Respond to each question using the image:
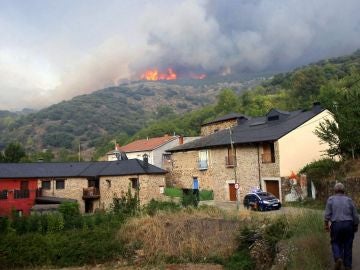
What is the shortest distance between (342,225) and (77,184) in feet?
127

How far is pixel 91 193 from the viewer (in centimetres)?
4372

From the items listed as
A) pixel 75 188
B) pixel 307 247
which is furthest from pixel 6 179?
pixel 307 247

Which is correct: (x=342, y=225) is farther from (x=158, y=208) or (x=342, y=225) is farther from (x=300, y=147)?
(x=300, y=147)

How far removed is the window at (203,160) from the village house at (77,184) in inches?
190

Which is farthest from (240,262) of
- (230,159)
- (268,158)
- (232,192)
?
(232,192)

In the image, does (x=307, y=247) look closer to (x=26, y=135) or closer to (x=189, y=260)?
(x=189, y=260)

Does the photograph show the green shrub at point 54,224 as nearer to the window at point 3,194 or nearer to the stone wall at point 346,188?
the window at point 3,194

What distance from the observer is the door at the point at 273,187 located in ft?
119

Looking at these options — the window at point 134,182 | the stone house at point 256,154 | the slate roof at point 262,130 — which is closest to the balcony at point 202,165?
the stone house at point 256,154

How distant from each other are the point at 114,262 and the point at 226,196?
2049cm

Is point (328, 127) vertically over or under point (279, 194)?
over

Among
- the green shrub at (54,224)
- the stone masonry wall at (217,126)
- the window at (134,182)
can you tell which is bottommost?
the green shrub at (54,224)

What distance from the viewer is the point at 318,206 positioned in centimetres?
2923

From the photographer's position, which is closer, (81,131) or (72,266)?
(72,266)
